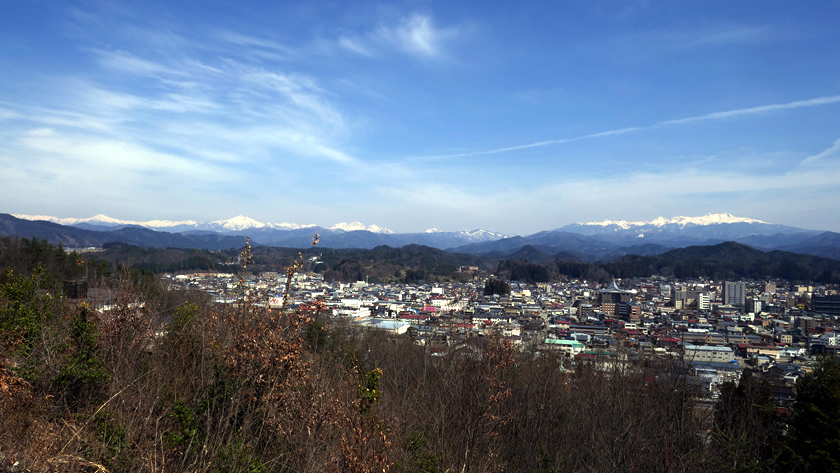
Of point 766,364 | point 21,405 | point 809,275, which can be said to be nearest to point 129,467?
point 21,405

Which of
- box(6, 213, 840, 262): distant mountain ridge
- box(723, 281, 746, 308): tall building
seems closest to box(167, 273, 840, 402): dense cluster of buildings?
box(723, 281, 746, 308): tall building

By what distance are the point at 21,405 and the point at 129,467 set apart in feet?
3.85

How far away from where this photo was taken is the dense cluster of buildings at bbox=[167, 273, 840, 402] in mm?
10461

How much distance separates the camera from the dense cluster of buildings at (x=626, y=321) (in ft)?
34.3

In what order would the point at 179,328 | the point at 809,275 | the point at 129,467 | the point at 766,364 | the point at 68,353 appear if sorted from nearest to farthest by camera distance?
1. the point at 129,467
2. the point at 68,353
3. the point at 179,328
4. the point at 766,364
5. the point at 809,275

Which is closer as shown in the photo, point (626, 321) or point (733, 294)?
point (626, 321)

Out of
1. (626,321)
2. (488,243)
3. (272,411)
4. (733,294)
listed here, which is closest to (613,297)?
(626,321)

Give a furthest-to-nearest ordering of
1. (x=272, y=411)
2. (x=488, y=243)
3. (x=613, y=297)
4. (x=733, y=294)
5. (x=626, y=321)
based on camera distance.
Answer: (x=488, y=243) → (x=733, y=294) → (x=613, y=297) → (x=626, y=321) → (x=272, y=411)

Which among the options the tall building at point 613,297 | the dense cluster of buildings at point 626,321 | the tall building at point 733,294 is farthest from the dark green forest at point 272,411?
the tall building at point 733,294

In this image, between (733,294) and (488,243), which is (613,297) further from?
(488,243)

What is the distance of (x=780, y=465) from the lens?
5.56 metres

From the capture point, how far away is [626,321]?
86.2 feet

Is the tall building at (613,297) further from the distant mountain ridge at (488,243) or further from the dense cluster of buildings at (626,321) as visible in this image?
the distant mountain ridge at (488,243)

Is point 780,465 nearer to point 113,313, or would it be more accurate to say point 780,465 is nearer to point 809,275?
point 113,313
